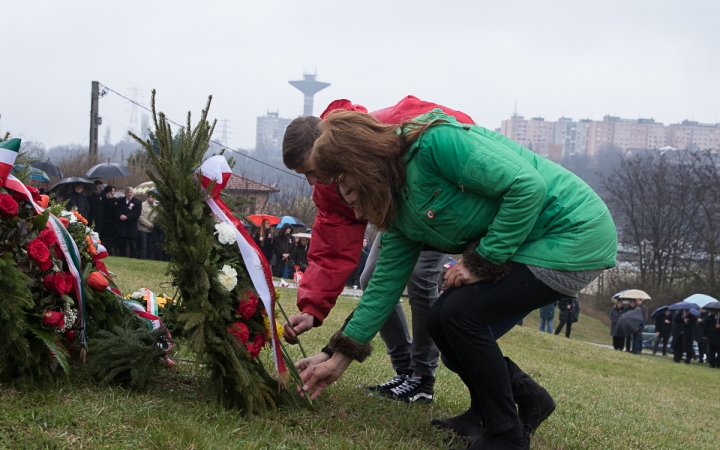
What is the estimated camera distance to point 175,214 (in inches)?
137

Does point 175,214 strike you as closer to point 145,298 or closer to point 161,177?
point 161,177

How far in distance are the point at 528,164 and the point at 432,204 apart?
0.43m

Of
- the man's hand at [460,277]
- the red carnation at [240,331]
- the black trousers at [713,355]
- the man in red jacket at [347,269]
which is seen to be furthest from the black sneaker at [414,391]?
the black trousers at [713,355]

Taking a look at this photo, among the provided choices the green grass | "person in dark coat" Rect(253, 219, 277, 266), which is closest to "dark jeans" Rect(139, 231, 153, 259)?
"person in dark coat" Rect(253, 219, 277, 266)

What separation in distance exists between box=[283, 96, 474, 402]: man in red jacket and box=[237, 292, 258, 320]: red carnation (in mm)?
276

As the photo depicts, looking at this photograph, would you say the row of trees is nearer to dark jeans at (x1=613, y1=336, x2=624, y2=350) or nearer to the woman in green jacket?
dark jeans at (x1=613, y1=336, x2=624, y2=350)

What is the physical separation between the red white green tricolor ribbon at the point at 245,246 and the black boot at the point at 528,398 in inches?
44.1

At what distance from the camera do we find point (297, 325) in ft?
12.7

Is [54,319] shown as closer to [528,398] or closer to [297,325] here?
[297,325]

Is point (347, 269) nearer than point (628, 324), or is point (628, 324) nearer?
point (347, 269)

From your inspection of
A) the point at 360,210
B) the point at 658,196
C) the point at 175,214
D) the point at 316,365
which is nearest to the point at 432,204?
the point at 360,210

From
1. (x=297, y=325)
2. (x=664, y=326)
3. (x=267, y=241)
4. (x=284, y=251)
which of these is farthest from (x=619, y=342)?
(x=297, y=325)

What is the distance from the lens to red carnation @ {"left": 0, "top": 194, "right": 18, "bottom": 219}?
11.6ft

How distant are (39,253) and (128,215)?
13794 millimetres
